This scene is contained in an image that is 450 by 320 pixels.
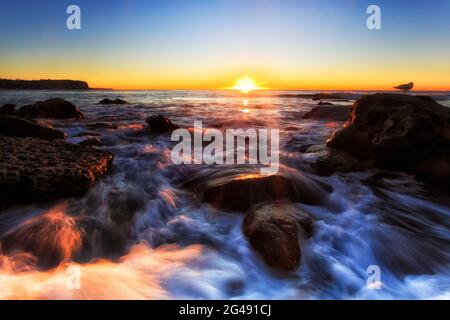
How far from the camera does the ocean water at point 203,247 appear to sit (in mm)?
3057

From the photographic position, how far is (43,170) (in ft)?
14.3

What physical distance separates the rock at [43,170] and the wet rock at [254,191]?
1.88 meters

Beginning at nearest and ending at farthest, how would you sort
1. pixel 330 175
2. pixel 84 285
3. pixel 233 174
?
pixel 84 285, pixel 233 174, pixel 330 175

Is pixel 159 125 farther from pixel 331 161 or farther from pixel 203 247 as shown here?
pixel 203 247

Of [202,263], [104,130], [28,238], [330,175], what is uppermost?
[104,130]

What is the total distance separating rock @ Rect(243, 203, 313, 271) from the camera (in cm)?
337

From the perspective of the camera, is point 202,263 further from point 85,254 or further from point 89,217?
point 89,217

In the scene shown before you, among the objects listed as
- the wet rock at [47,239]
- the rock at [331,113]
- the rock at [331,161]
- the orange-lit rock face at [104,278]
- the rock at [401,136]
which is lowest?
the orange-lit rock face at [104,278]

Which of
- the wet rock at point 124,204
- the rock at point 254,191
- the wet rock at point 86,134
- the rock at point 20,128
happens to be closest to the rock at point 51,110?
the wet rock at point 86,134

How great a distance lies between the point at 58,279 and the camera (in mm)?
2936

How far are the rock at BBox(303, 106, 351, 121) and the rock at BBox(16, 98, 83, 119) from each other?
40.8 ft

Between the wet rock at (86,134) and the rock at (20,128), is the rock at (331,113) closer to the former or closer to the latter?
the wet rock at (86,134)
